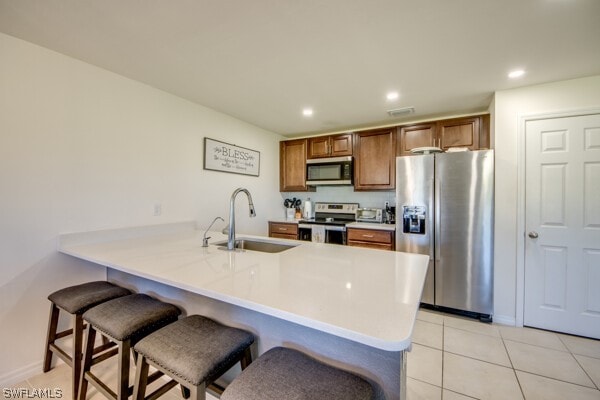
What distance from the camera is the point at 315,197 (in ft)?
14.2

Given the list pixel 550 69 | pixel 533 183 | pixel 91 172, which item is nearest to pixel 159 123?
pixel 91 172

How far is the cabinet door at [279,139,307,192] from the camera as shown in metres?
4.14

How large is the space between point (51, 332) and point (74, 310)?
0.49 meters

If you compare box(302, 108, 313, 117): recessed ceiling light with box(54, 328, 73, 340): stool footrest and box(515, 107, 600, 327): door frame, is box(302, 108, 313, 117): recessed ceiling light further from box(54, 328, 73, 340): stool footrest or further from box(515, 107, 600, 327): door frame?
box(54, 328, 73, 340): stool footrest

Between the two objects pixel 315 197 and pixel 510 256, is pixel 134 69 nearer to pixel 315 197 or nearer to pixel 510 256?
pixel 315 197

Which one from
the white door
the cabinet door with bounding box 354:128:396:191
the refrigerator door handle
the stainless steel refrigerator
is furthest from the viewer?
the cabinet door with bounding box 354:128:396:191

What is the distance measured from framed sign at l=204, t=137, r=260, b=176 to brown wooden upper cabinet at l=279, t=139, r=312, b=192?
601mm

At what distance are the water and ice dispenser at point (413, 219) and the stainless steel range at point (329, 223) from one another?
0.82 m

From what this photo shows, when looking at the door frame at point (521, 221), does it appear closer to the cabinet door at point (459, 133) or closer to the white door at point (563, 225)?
the white door at point (563, 225)

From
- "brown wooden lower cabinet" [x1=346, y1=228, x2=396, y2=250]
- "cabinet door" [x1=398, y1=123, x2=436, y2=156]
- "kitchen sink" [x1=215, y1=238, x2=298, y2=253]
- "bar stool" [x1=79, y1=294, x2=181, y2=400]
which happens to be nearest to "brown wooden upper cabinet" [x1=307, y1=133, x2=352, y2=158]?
"cabinet door" [x1=398, y1=123, x2=436, y2=156]

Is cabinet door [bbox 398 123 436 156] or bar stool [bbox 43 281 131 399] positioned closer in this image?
bar stool [bbox 43 281 131 399]

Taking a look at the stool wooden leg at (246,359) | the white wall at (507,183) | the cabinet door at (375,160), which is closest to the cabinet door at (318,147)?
the cabinet door at (375,160)

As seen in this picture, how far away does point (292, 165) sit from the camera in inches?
167

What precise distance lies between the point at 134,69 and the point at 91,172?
912 millimetres
